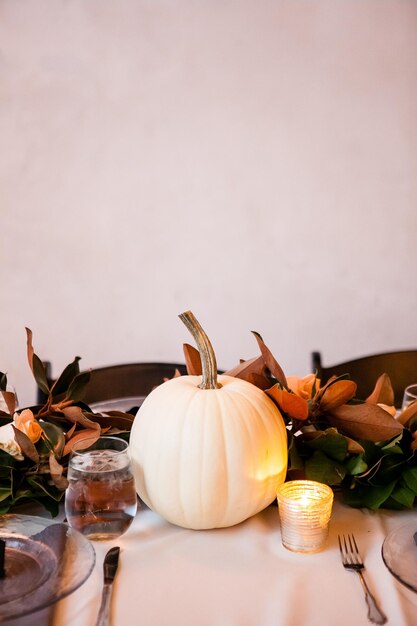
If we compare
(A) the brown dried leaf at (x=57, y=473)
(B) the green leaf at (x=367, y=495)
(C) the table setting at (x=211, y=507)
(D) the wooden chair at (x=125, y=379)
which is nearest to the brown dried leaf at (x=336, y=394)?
(C) the table setting at (x=211, y=507)

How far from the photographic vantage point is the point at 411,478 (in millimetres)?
946

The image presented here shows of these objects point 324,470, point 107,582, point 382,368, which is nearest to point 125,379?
point 382,368

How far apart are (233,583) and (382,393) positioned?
0.45 m

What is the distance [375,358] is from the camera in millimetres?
1849

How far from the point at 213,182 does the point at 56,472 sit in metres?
1.83

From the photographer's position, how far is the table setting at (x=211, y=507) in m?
0.73

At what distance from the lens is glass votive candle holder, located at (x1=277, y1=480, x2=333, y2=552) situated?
85cm

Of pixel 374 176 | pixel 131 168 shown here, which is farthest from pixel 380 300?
pixel 131 168

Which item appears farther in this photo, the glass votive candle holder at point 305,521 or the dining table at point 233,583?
the glass votive candle holder at point 305,521

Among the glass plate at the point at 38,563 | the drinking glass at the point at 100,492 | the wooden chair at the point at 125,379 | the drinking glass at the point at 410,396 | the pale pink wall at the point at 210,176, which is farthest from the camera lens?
the pale pink wall at the point at 210,176

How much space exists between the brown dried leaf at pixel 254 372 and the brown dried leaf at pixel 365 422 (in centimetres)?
11

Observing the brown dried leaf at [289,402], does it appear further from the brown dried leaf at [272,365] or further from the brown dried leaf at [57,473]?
the brown dried leaf at [57,473]

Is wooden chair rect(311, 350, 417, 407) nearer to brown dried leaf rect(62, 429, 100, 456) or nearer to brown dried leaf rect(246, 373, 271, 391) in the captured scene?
brown dried leaf rect(246, 373, 271, 391)

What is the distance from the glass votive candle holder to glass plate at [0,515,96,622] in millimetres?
236
